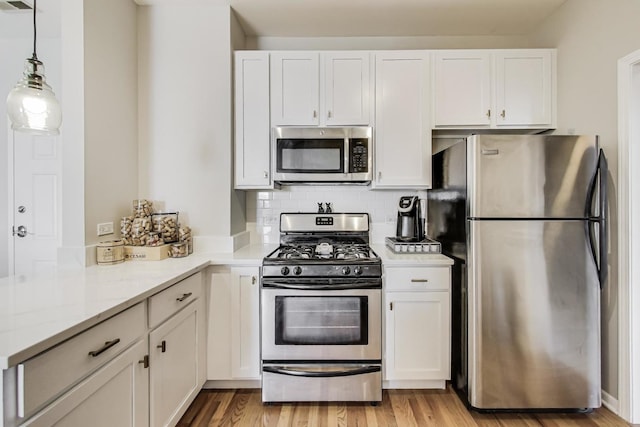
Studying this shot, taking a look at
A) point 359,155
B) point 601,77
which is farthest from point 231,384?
point 601,77

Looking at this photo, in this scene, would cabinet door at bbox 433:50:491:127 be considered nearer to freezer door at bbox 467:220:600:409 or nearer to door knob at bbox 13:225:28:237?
freezer door at bbox 467:220:600:409

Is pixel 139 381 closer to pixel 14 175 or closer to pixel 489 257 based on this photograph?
pixel 489 257

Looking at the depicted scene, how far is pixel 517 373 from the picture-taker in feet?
6.18

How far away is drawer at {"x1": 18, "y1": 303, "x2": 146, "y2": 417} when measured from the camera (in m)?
0.86

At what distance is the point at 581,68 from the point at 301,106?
6.64ft

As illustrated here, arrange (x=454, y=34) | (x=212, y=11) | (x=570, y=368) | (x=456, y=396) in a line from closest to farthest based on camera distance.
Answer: (x=570, y=368) < (x=456, y=396) < (x=212, y=11) < (x=454, y=34)

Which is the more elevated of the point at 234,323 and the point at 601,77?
the point at 601,77

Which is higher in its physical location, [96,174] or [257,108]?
[257,108]

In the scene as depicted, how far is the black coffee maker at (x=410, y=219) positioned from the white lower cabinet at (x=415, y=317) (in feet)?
1.37

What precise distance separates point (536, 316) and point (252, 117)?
2380 mm

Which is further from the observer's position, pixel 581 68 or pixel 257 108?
pixel 257 108

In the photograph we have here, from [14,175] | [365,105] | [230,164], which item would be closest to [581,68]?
[365,105]

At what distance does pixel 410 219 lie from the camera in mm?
2457

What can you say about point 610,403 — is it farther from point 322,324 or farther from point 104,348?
point 104,348
